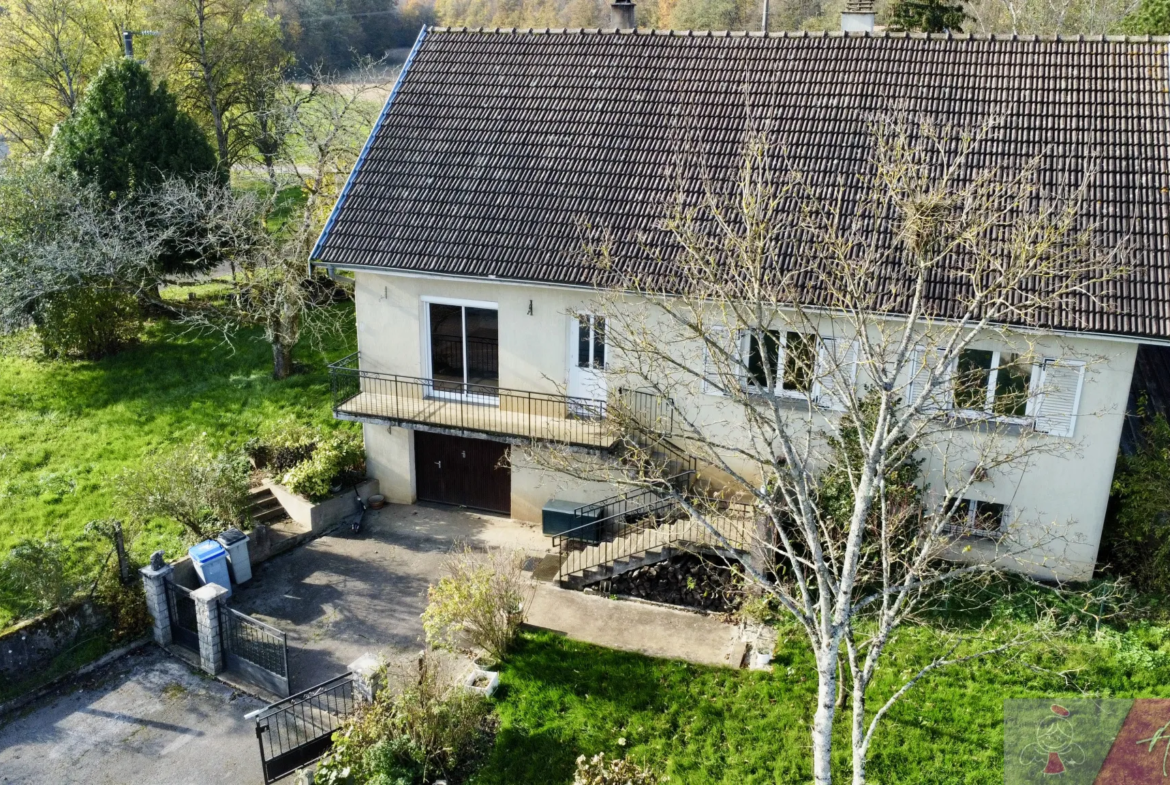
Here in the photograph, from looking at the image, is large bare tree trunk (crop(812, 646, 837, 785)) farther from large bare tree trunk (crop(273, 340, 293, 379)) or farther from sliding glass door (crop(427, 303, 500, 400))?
large bare tree trunk (crop(273, 340, 293, 379))

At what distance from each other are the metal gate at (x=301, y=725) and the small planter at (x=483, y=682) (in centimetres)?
160

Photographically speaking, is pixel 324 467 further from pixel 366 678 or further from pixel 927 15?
pixel 927 15

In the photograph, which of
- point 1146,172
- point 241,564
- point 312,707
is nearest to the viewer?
point 312,707

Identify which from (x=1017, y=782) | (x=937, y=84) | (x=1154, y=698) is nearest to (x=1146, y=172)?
(x=937, y=84)

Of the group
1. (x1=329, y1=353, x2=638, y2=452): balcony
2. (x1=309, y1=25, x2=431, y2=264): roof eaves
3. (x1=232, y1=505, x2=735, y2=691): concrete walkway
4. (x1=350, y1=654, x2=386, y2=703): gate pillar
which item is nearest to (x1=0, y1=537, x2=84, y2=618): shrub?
(x1=232, y1=505, x2=735, y2=691): concrete walkway

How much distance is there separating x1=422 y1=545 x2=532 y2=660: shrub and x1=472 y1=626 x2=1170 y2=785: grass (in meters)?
0.54

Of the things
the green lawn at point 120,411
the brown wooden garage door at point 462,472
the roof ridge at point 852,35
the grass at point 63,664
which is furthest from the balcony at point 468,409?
the roof ridge at point 852,35

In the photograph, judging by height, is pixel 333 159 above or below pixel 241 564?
above

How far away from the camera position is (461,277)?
56.1 feet

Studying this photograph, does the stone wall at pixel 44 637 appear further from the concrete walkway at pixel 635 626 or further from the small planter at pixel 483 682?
the concrete walkway at pixel 635 626

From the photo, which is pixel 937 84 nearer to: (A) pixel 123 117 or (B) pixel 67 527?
(B) pixel 67 527

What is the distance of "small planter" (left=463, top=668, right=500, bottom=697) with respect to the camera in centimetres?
1354

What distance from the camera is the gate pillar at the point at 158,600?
49.8 feet

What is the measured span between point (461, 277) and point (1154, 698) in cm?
1209
